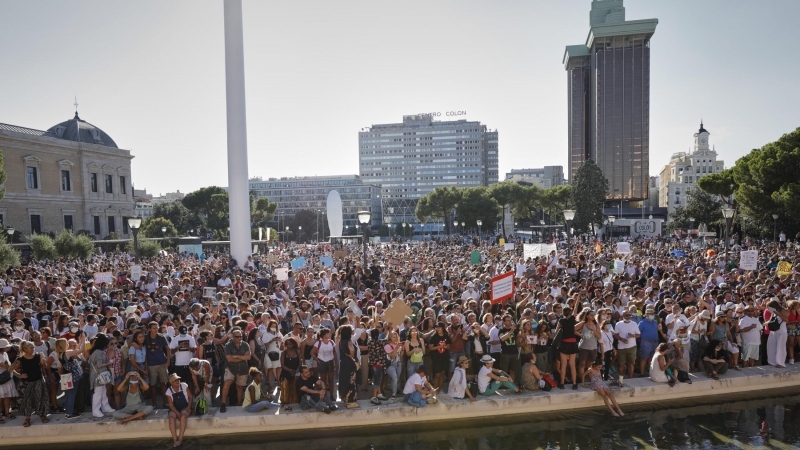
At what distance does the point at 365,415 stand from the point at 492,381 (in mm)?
2575

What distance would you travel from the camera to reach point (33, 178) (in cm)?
4856

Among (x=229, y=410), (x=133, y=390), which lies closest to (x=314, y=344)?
(x=229, y=410)

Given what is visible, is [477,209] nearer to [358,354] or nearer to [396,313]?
[396,313]

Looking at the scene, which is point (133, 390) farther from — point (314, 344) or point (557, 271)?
→ point (557, 271)

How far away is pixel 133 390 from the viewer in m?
8.30

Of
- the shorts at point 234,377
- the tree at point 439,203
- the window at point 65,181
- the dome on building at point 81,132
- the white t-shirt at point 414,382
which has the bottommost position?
the white t-shirt at point 414,382

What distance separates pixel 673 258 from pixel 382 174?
13385 centimetres

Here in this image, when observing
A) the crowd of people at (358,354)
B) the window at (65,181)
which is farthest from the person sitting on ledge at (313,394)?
the window at (65,181)

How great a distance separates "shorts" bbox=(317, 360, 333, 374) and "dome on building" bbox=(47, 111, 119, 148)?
195ft

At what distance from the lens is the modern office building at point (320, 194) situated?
440ft

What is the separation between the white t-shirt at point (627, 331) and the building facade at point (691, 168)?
380ft

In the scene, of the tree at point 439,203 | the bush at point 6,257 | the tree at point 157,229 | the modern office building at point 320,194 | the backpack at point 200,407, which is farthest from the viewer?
the modern office building at point 320,194

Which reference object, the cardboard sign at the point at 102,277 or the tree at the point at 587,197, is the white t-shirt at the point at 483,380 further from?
the tree at the point at 587,197

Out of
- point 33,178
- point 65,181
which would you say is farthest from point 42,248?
point 65,181
